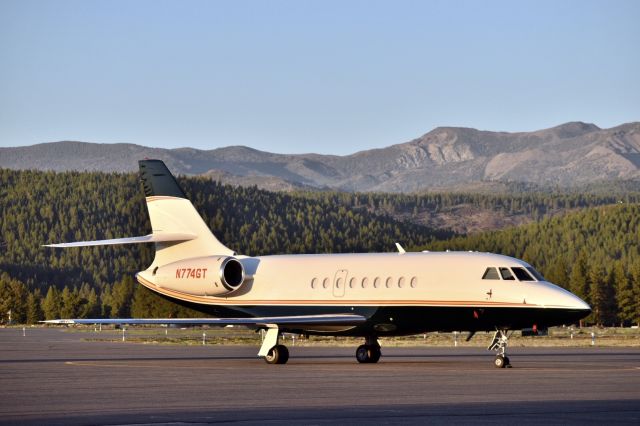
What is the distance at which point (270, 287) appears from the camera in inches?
1601

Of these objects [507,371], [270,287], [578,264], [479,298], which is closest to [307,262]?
[270,287]

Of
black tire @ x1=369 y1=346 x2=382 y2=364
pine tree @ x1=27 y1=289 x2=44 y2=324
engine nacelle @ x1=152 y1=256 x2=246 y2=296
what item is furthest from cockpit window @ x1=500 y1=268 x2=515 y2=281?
pine tree @ x1=27 y1=289 x2=44 y2=324

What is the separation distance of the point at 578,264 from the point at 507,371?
114409 millimetres

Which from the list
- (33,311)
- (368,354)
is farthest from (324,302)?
(33,311)

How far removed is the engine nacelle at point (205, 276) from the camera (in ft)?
135

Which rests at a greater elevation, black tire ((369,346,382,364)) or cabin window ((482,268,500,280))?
cabin window ((482,268,500,280))

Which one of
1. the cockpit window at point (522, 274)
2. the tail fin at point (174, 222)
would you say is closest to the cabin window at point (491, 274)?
the cockpit window at point (522, 274)

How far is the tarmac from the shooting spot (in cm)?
1944

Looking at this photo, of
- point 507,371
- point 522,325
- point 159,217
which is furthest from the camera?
point 159,217

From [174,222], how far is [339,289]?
7.75 metres

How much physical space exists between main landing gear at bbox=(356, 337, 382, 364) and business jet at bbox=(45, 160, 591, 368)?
0.11 feet

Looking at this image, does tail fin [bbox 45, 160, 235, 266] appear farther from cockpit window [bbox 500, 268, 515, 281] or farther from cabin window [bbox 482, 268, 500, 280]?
cockpit window [bbox 500, 268, 515, 281]

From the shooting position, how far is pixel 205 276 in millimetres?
41250

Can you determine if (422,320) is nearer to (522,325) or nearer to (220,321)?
(522,325)
